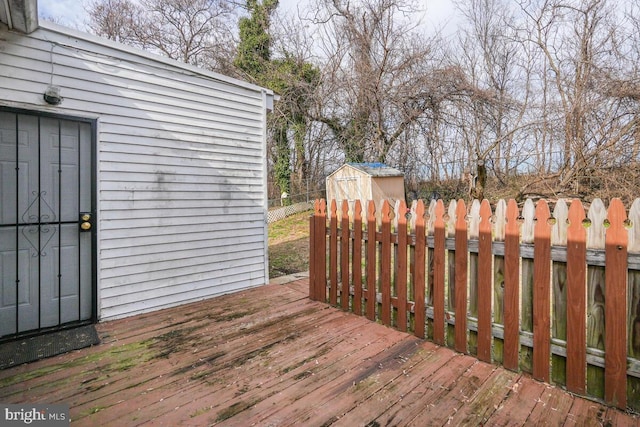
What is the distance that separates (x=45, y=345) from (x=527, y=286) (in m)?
3.75

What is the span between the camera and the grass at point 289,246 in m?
5.59

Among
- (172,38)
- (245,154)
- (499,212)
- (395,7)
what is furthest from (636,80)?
(172,38)

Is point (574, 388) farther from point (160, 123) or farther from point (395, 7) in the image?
point (395, 7)

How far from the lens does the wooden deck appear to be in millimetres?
1737

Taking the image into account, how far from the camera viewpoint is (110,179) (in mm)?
3234

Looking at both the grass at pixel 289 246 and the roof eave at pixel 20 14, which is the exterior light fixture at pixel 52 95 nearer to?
the roof eave at pixel 20 14

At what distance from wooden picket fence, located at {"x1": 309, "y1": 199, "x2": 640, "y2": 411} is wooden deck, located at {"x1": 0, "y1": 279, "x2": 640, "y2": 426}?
0.47ft

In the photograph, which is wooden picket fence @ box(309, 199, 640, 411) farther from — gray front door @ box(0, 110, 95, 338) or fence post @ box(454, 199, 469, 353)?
gray front door @ box(0, 110, 95, 338)

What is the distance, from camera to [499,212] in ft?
7.13

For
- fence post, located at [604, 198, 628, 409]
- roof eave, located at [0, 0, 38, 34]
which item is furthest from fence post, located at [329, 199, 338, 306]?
roof eave, located at [0, 0, 38, 34]

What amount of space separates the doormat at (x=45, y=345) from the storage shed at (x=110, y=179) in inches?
6.1

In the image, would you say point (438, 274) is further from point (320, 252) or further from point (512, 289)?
point (320, 252)

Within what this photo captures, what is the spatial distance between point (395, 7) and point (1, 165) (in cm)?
1144

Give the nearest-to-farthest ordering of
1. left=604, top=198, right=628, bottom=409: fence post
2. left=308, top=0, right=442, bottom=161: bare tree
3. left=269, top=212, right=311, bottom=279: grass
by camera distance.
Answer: left=604, top=198, right=628, bottom=409: fence post → left=269, top=212, right=311, bottom=279: grass → left=308, top=0, right=442, bottom=161: bare tree
